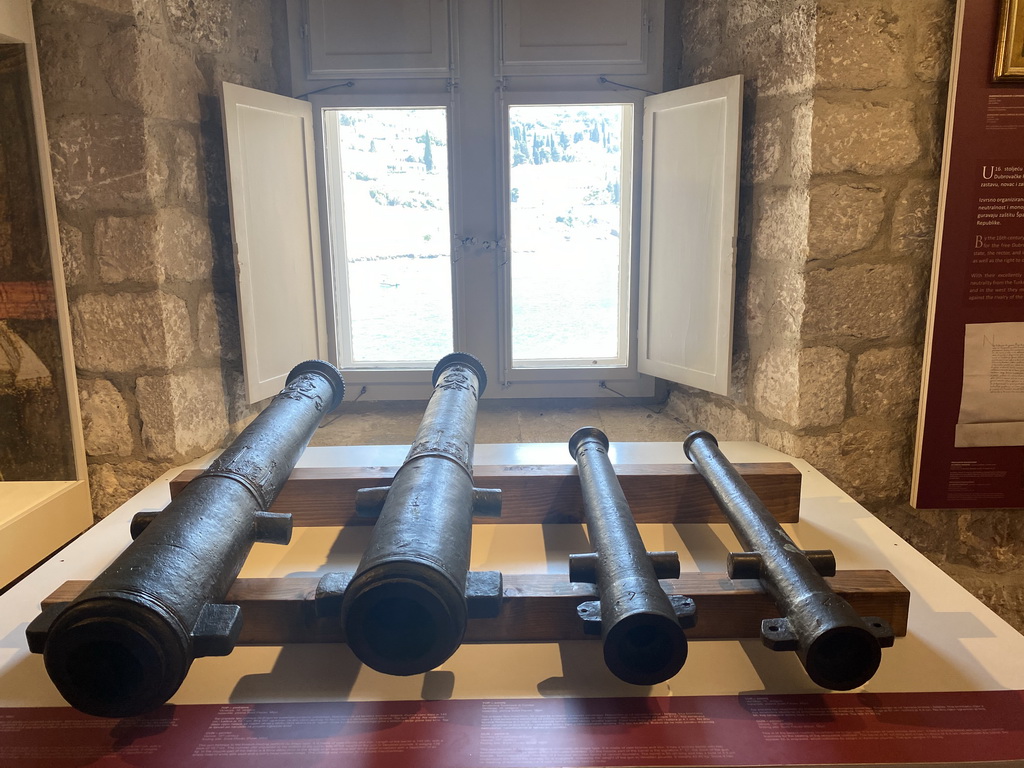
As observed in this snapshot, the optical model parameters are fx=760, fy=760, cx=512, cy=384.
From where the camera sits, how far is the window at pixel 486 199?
8.95 feet

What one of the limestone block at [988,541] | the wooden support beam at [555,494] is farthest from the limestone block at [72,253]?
the limestone block at [988,541]

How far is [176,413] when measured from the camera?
216 cm

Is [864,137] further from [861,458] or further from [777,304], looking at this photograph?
[861,458]

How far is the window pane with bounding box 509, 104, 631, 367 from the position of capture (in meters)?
2.85

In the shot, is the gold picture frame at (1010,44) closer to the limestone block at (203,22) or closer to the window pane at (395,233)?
the window pane at (395,233)

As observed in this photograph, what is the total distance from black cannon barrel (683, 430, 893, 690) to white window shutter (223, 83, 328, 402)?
172 centimetres

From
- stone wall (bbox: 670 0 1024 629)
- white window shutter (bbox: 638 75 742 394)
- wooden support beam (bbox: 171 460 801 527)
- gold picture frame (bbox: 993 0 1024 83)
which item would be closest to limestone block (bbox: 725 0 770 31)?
Answer: stone wall (bbox: 670 0 1024 629)

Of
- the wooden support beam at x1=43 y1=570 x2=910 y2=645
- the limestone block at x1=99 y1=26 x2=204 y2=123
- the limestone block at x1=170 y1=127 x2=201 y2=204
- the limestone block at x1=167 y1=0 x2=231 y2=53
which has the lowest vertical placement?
the wooden support beam at x1=43 y1=570 x2=910 y2=645

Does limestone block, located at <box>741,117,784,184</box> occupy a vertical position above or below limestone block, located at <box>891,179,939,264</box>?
above

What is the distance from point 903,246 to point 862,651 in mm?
1397

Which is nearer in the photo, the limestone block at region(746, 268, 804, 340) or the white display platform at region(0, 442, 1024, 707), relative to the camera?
the white display platform at region(0, 442, 1024, 707)

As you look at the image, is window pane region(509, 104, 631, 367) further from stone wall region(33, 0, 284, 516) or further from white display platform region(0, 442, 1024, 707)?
white display platform region(0, 442, 1024, 707)

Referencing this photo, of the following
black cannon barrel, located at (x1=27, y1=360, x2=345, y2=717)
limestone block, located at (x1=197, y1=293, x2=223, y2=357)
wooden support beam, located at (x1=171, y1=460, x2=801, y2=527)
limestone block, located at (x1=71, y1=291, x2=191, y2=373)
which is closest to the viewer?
black cannon barrel, located at (x1=27, y1=360, x2=345, y2=717)

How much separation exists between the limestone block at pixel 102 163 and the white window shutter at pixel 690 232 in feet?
5.37
